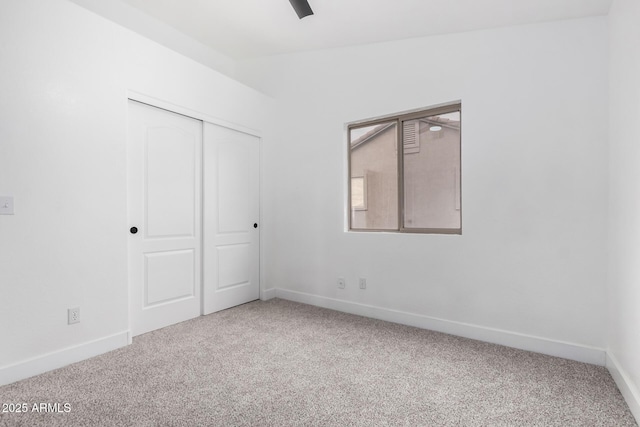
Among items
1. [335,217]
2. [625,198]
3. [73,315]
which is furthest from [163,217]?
[625,198]

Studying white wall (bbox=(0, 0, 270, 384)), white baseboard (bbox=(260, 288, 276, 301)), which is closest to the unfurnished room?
white wall (bbox=(0, 0, 270, 384))

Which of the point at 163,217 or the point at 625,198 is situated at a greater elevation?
the point at 625,198

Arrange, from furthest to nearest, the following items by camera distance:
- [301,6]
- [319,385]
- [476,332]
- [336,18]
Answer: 1. [336,18]
2. [476,332]
3. [301,6]
4. [319,385]

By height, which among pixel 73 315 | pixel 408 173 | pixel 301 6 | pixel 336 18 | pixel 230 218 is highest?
pixel 336 18

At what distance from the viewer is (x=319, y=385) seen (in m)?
2.02

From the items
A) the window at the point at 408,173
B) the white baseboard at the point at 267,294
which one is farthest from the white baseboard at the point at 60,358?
the window at the point at 408,173

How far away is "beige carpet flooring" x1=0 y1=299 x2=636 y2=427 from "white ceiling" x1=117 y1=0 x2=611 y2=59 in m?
2.48

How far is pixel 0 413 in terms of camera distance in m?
1.74

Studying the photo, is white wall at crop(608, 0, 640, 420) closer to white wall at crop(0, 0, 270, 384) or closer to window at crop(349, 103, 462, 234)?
window at crop(349, 103, 462, 234)

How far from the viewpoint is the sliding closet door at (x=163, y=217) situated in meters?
2.85

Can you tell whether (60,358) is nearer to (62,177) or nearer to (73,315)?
(73,315)

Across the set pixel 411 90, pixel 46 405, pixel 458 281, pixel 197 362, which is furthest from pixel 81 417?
pixel 411 90

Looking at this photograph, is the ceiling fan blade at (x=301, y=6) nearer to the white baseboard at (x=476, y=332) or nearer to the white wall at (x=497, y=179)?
the white wall at (x=497, y=179)

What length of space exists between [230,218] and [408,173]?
1929 mm
